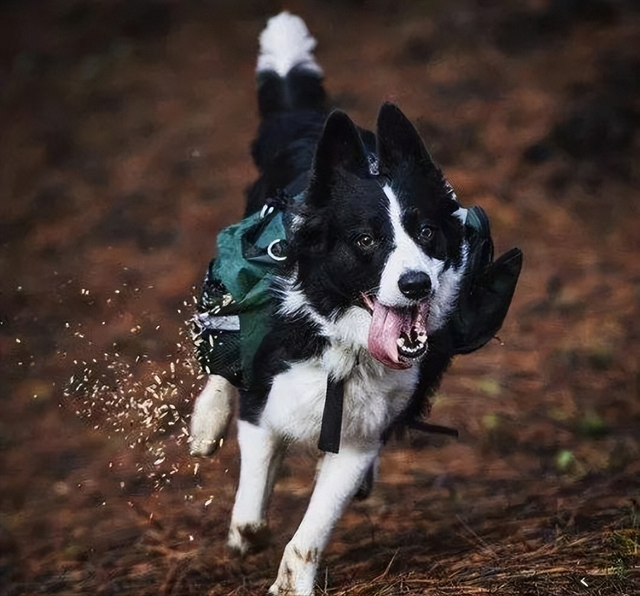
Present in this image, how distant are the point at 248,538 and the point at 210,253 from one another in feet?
13.2

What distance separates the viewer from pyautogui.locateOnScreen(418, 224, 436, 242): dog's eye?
3148 mm

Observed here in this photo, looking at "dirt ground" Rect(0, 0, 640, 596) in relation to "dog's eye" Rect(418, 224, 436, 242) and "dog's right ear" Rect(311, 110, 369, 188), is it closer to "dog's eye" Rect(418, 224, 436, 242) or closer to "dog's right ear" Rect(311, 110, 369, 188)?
"dog's eye" Rect(418, 224, 436, 242)

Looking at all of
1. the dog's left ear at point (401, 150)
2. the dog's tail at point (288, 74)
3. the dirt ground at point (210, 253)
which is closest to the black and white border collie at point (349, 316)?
the dog's left ear at point (401, 150)

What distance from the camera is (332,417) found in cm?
350

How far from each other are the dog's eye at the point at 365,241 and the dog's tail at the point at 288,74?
1.60 metres

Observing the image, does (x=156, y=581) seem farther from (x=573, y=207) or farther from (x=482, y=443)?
(x=573, y=207)

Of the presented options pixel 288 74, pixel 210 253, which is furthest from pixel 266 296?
pixel 210 253

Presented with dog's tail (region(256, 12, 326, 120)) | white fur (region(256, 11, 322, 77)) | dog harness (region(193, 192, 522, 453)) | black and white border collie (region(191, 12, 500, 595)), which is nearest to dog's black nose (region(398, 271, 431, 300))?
black and white border collie (region(191, 12, 500, 595))

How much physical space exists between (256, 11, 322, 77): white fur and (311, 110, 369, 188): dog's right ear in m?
1.55

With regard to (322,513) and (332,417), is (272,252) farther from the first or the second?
(322,513)

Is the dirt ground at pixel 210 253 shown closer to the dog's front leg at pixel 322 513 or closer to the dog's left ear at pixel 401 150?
the dog's front leg at pixel 322 513

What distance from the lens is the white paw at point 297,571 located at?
3.68 m

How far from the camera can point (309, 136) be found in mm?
4371

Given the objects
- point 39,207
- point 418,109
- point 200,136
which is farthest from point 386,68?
point 39,207
